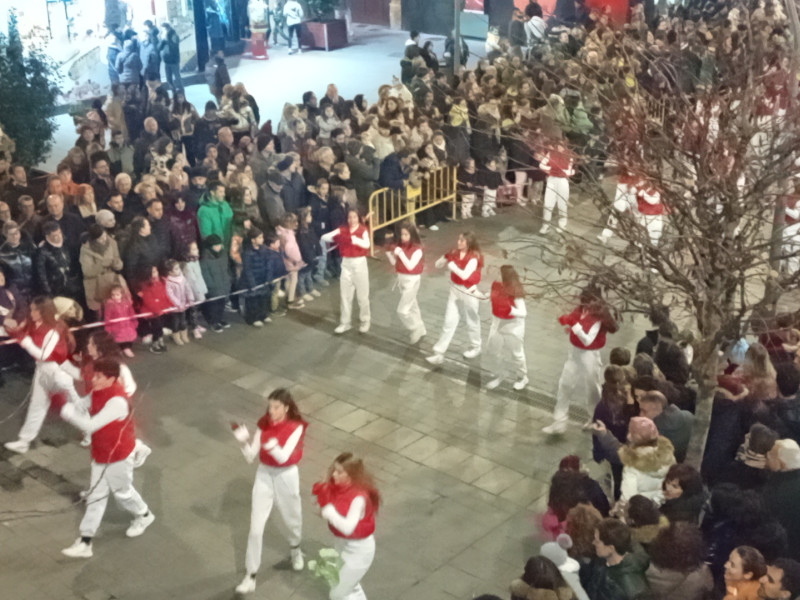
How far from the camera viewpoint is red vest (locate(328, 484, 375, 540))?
277 inches

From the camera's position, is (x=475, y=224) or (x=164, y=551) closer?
→ (x=164, y=551)

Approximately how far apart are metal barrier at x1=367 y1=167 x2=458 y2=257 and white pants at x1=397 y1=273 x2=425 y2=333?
9.03ft

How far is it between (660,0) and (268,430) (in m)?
26.8

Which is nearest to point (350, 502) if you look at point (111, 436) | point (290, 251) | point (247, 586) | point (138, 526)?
point (247, 586)

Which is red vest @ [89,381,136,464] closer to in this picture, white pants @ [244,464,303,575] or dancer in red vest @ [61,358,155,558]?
dancer in red vest @ [61,358,155,558]

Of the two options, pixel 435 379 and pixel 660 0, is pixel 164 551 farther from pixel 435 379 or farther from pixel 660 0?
pixel 660 0

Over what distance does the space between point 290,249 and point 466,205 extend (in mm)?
4662

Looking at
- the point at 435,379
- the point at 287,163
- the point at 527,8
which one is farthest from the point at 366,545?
the point at 527,8

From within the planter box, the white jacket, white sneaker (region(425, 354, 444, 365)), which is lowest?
white sneaker (region(425, 354, 444, 365))

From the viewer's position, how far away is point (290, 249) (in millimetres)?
13109

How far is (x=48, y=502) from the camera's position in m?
9.29

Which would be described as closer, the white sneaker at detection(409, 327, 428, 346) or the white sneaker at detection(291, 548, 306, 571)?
the white sneaker at detection(291, 548, 306, 571)

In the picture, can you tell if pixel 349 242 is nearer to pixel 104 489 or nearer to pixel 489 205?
pixel 104 489

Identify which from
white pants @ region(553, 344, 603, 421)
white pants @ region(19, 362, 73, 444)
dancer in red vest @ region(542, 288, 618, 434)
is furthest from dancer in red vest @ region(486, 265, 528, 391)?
white pants @ region(19, 362, 73, 444)
